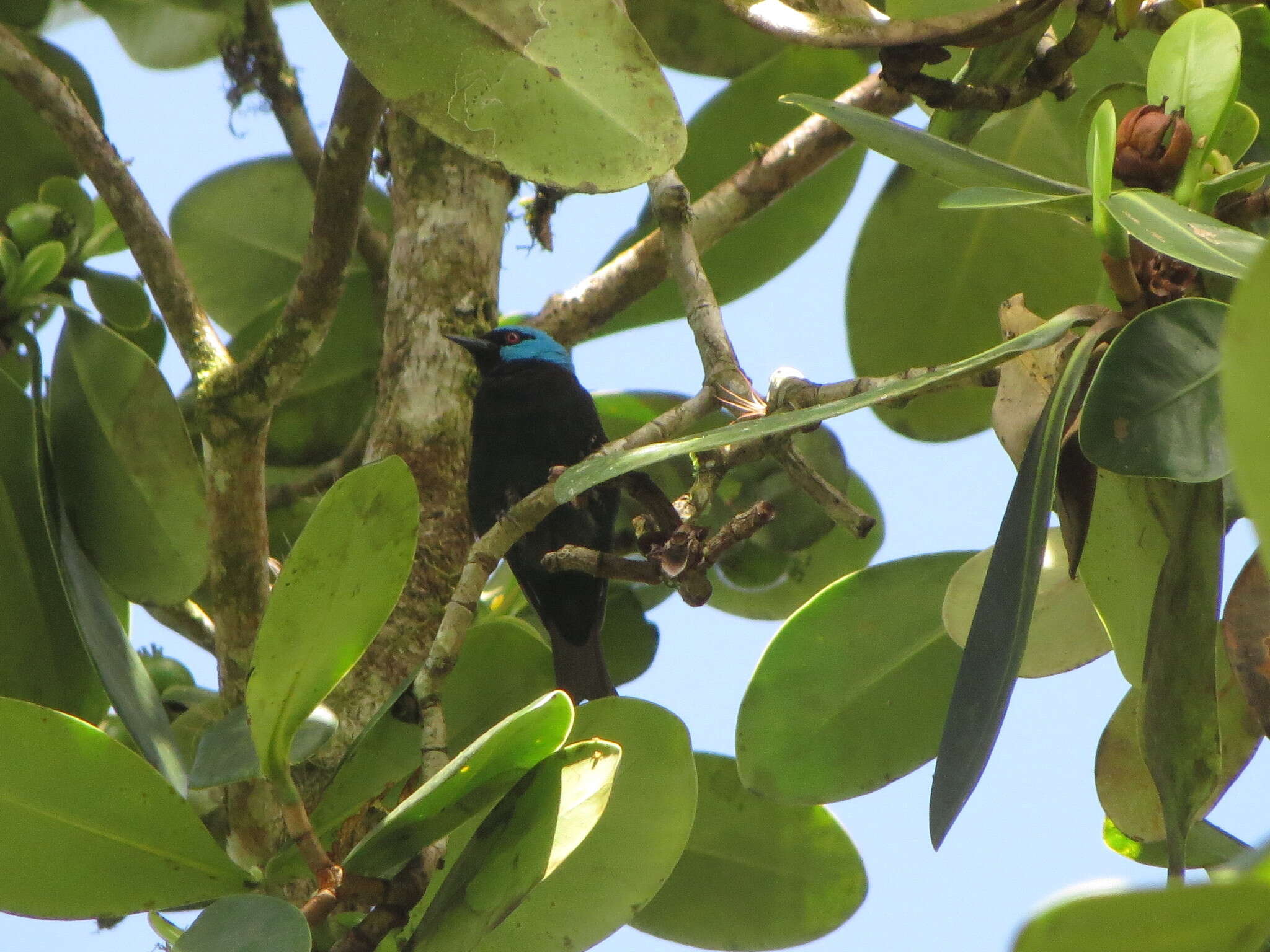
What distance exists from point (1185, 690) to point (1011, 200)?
17.7 inches

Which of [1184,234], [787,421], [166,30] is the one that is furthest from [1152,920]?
[166,30]

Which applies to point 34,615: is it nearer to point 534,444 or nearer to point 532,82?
point 532,82

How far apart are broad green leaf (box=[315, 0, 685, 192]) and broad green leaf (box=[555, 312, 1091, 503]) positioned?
12.6 inches

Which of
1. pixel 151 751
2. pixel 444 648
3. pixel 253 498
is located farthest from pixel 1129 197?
pixel 253 498

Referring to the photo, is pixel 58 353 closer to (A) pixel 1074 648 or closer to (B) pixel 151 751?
(B) pixel 151 751

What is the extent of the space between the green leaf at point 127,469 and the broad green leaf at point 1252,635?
4.62ft

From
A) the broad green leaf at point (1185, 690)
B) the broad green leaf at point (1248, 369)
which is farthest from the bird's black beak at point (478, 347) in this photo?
the broad green leaf at point (1248, 369)

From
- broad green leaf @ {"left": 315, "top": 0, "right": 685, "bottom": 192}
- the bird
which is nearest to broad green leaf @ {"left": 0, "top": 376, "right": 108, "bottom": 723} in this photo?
broad green leaf @ {"left": 315, "top": 0, "right": 685, "bottom": 192}

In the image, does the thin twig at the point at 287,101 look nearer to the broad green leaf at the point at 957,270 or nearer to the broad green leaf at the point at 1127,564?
the broad green leaf at the point at 957,270

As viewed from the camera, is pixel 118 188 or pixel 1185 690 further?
pixel 118 188

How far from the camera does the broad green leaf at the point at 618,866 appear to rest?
44.6 inches

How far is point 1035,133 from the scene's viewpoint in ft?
7.15

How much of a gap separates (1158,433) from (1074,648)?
22.0 inches

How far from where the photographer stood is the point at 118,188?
2010 millimetres
